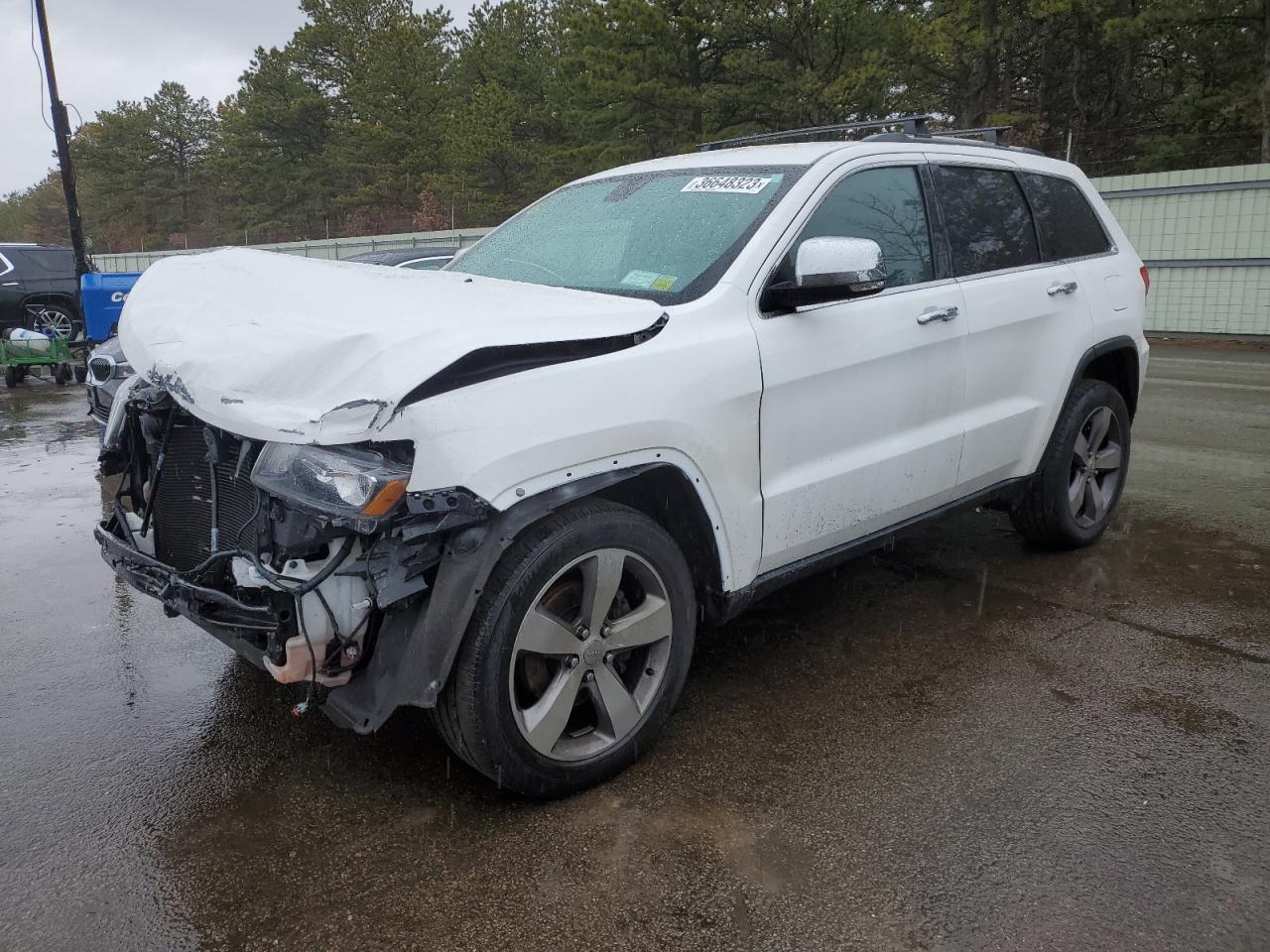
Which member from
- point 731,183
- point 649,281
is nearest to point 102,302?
point 731,183

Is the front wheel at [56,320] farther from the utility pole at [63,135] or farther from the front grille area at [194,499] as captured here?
the front grille area at [194,499]

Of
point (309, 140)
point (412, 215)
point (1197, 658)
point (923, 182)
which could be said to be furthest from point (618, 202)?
point (309, 140)

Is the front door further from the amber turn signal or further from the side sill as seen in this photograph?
the amber turn signal

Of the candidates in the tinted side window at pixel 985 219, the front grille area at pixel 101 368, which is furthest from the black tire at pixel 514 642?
the front grille area at pixel 101 368

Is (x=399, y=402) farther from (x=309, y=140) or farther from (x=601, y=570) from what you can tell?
(x=309, y=140)

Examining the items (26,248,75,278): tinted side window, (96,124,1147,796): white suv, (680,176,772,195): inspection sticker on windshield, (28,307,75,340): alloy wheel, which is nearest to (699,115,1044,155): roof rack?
(96,124,1147,796): white suv

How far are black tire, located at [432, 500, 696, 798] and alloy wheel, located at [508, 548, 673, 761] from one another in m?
0.02

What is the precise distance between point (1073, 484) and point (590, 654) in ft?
9.85

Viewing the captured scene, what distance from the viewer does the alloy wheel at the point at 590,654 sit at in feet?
8.83

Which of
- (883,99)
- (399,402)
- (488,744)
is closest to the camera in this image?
(399,402)

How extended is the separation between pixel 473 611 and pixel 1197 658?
283cm

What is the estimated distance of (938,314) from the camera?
3725mm

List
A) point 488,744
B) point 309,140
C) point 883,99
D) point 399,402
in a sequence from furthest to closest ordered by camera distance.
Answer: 1. point 309,140
2. point 883,99
3. point 488,744
4. point 399,402

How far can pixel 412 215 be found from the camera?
147 ft
